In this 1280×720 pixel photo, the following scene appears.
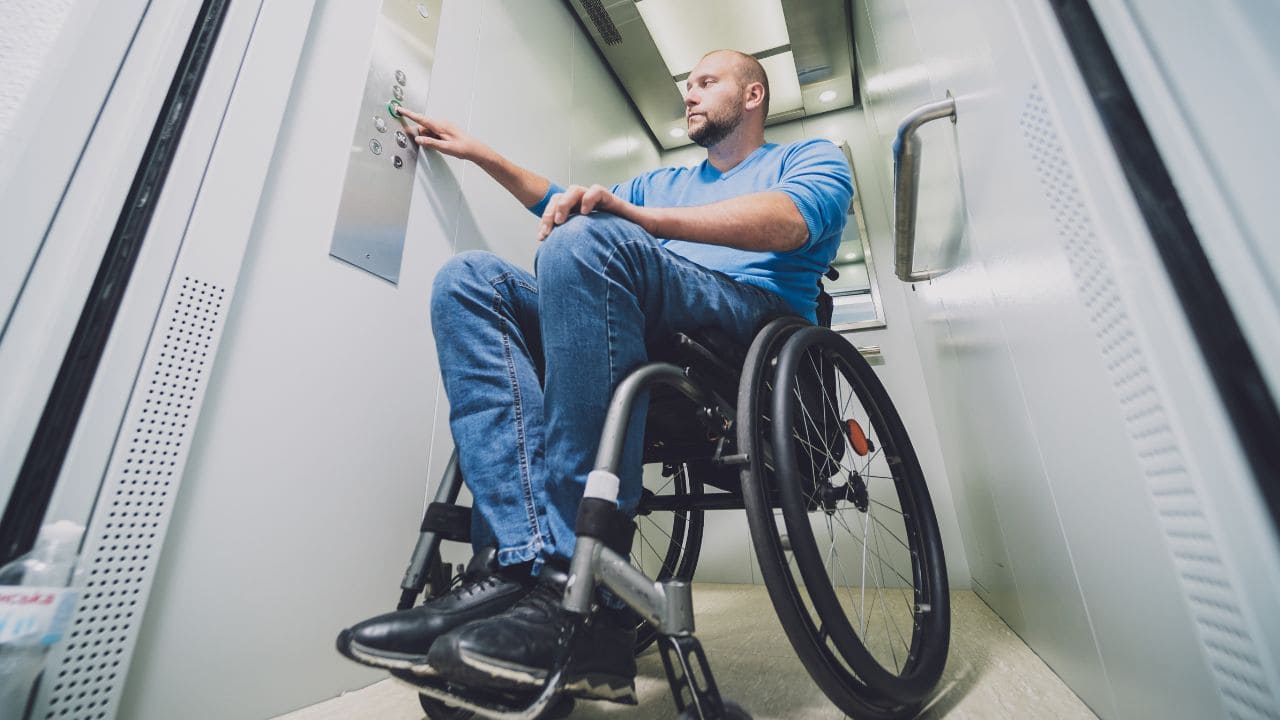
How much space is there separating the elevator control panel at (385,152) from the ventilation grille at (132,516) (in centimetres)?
35

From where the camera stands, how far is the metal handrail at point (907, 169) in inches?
33.7

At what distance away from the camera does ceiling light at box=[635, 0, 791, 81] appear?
7.40ft

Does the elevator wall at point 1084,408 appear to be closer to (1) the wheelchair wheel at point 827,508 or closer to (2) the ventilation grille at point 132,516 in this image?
(1) the wheelchair wheel at point 827,508

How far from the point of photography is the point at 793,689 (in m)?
0.78

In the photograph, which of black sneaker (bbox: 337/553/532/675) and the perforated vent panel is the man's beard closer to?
the perforated vent panel

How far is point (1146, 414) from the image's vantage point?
0.37 meters

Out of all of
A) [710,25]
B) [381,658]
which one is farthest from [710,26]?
[381,658]

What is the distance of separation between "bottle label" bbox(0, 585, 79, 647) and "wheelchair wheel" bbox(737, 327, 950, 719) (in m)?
0.82

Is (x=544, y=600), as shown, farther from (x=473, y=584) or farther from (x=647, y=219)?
(x=647, y=219)

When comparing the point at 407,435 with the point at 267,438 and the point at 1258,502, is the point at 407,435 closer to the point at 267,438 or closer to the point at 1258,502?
the point at 267,438

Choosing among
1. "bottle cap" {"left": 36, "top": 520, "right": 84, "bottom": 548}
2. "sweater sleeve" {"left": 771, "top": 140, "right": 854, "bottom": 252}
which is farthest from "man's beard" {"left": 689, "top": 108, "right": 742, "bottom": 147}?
"bottle cap" {"left": 36, "top": 520, "right": 84, "bottom": 548}

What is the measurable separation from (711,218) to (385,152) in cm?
94

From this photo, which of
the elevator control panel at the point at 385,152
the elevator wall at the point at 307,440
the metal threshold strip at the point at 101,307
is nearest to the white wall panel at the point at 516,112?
the elevator wall at the point at 307,440

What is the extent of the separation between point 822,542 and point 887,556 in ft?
0.93
